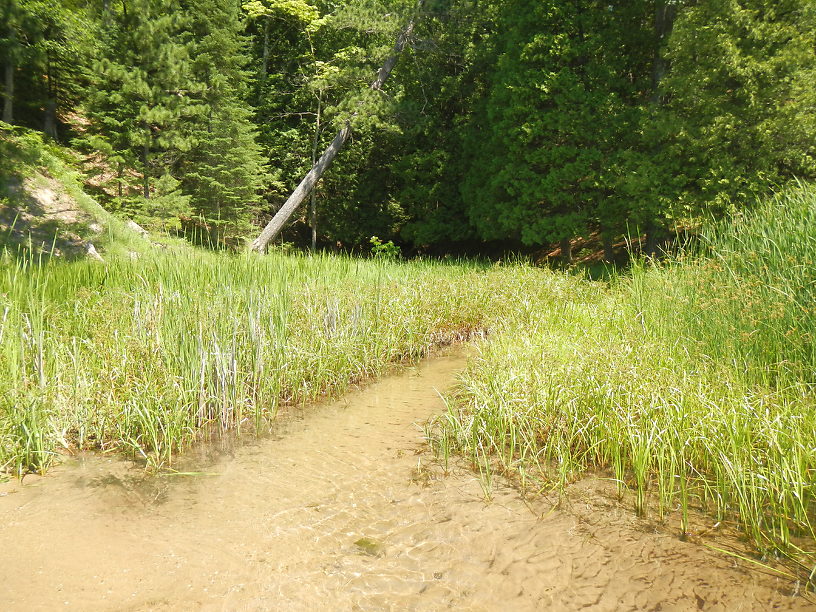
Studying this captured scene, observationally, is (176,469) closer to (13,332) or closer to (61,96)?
(13,332)

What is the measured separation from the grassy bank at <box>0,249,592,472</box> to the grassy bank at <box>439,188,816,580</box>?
1.49 m

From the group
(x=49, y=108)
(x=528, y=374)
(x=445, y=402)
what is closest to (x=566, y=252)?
(x=528, y=374)

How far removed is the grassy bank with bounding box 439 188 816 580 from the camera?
2641 millimetres

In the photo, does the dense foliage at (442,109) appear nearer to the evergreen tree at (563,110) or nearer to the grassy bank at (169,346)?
the evergreen tree at (563,110)

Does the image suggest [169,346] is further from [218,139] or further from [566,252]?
[566,252]

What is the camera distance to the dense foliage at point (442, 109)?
8672 millimetres

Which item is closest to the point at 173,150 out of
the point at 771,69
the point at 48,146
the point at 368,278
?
the point at 48,146

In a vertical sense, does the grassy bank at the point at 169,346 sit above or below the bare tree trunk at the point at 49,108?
below

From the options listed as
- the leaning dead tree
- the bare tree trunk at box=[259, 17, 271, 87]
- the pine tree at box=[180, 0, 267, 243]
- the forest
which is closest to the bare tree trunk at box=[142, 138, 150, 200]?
the pine tree at box=[180, 0, 267, 243]

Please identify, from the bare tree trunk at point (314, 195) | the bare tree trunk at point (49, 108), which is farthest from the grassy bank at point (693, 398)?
the bare tree trunk at point (49, 108)

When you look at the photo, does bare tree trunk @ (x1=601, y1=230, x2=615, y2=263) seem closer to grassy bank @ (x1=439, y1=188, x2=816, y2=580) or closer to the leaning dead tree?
grassy bank @ (x1=439, y1=188, x2=816, y2=580)

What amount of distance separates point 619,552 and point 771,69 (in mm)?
8769

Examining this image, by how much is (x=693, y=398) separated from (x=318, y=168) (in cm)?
1328

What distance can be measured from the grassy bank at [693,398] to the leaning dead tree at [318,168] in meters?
10.7
